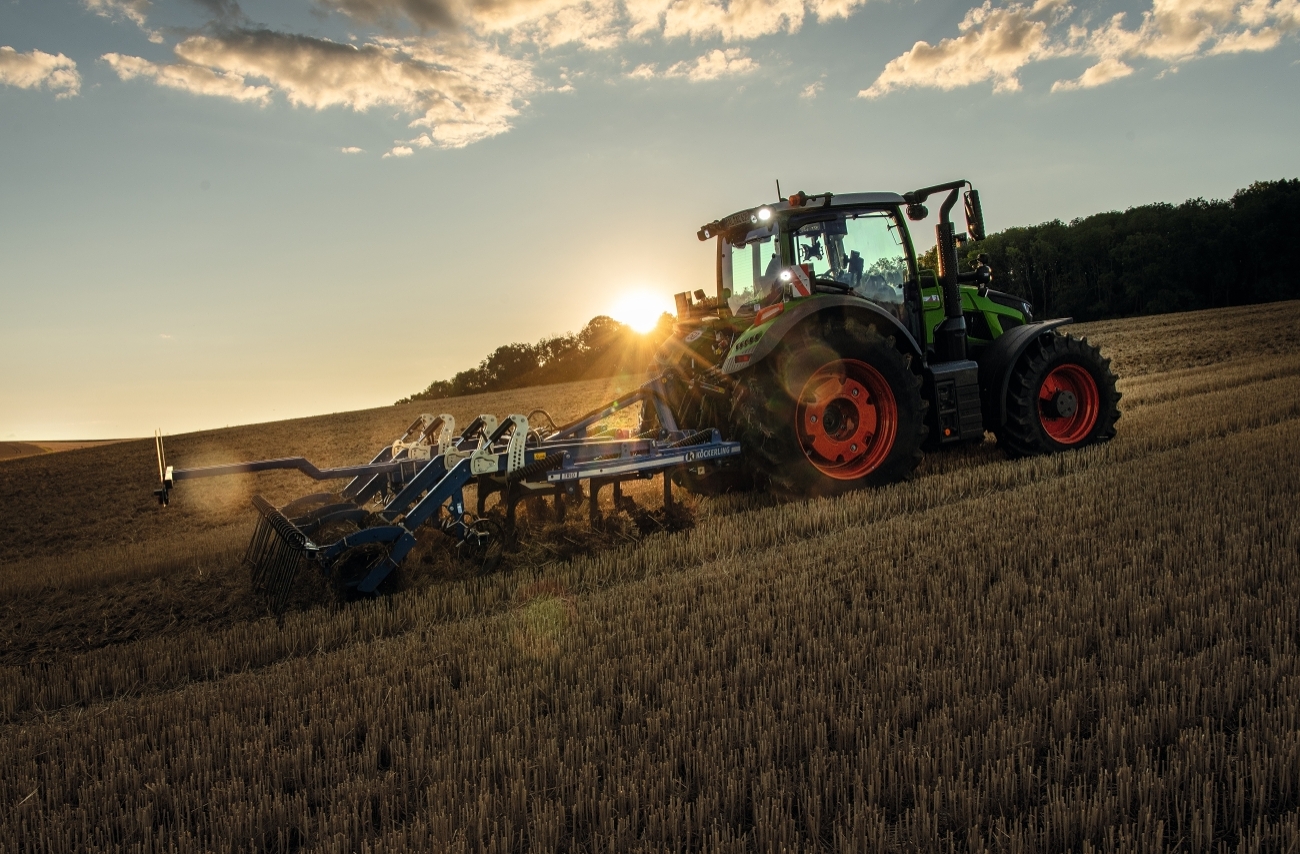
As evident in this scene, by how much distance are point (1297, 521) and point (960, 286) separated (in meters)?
3.98

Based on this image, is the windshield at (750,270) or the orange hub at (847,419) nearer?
the orange hub at (847,419)

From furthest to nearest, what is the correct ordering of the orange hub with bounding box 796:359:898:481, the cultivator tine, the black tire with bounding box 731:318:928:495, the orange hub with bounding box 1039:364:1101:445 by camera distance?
1. the orange hub with bounding box 1039:364:1101:445
2. the orange hub with bounding box 796:359:898:481
3. the black tire with bounding box 731:318:928:495
4. the cultivator tine

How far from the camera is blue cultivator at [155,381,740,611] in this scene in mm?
5141

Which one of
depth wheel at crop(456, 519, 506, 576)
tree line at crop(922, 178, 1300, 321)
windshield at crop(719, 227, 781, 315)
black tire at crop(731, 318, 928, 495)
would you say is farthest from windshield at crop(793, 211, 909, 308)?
tree line at crop(922, 178, 1300, 321)

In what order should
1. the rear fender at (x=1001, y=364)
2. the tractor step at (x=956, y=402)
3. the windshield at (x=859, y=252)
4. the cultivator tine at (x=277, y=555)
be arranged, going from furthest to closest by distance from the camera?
1. the rear fender at (x=1001, y=364)
2. the tractor step at (x=956, y=402)
3. the windshield at (x=859, y=252)
4. the cultivator tine at (x=277, y=555)

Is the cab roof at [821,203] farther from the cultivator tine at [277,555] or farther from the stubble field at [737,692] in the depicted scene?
the cultivator tine at [277,555]

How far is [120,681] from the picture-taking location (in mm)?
4262

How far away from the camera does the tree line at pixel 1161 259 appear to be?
47969 millimetres

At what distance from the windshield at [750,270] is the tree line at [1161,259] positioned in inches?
1229

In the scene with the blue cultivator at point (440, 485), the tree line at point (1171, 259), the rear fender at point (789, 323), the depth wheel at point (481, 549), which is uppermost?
the tree line at point (1171, 259)

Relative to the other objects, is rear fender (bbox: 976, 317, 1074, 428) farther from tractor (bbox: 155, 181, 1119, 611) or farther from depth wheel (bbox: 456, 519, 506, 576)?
depth wheel (bbox: 456, 519, 506, 576)

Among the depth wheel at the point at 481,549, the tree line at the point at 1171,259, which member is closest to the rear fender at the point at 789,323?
the depth wheel at the point at 481,549

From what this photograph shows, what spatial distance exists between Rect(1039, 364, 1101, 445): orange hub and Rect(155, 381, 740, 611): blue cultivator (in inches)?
142

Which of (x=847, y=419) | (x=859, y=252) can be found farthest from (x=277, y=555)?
(x=859, y=252)
